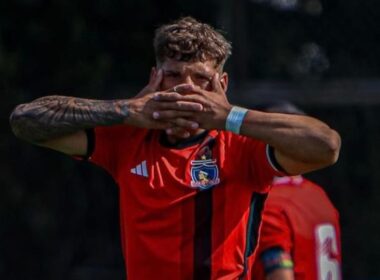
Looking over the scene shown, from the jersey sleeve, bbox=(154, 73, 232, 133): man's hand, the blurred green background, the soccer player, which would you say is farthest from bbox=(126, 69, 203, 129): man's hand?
the blurred green background

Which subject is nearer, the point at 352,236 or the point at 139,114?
the point at 139,114

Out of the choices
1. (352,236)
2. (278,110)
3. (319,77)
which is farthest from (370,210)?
(278,110)

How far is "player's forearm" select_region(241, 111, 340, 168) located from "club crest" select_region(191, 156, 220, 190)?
0.76 ft

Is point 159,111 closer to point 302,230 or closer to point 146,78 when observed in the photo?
point 302,230

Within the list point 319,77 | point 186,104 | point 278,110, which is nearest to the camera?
point 186,104

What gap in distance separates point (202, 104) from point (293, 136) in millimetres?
336

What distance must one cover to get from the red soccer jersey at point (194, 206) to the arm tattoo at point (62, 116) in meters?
0.20

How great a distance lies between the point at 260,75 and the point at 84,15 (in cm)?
107

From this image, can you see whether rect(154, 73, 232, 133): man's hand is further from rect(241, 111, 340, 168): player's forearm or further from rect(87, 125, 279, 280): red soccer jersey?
rect(87, 125, 279, 280): red soccer jersey

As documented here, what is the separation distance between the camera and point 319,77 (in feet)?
27.8

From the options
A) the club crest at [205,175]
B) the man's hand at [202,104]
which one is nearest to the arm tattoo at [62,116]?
the man's hand at [202,104]

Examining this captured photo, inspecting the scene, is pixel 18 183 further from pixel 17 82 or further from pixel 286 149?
pixel 286 149

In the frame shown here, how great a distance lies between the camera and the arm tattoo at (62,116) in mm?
5402

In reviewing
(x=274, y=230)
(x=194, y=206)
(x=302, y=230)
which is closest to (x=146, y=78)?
(x=302, y=230)
